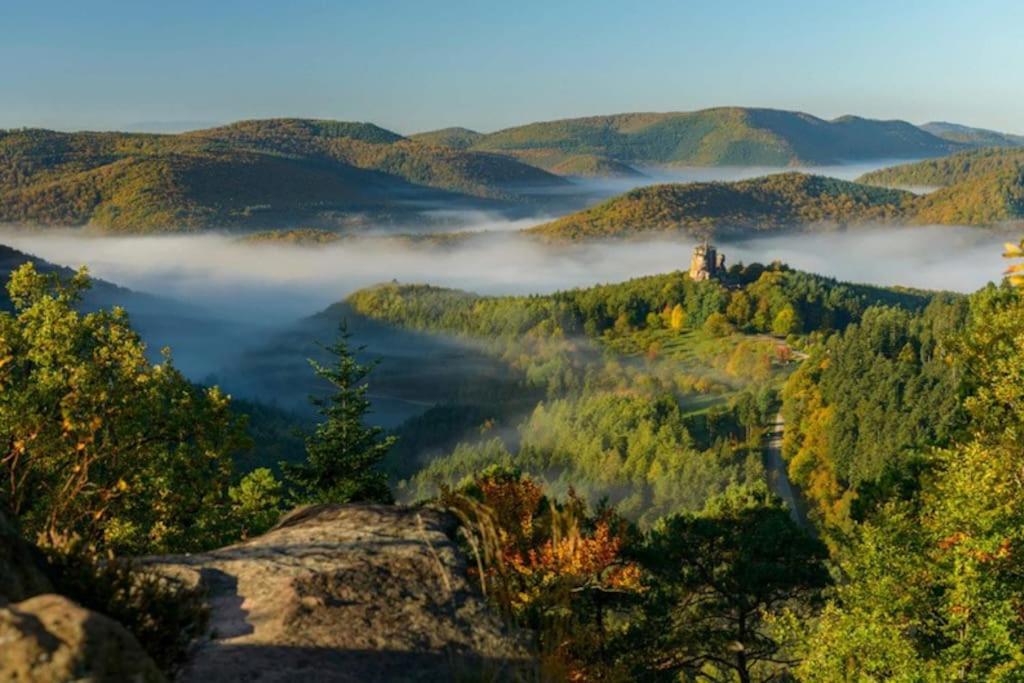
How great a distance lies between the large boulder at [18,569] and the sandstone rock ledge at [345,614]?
7.70 feet

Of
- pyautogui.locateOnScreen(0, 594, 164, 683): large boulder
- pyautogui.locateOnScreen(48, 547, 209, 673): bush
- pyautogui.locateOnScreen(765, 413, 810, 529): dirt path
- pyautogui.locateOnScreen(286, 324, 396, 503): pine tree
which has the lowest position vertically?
pyautogui.locateOnScreen(765, 413, 810, 529): dirt path

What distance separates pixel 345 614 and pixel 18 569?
233 inches

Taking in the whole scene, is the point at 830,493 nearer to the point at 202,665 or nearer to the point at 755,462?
the point at 755,462

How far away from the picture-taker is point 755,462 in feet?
506

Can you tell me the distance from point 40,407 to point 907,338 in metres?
194

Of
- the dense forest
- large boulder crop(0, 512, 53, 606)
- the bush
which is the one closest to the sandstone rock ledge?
the bush

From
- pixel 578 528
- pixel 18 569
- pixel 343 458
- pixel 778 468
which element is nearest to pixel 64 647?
pixel 18 569

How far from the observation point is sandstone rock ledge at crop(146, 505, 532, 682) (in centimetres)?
1380

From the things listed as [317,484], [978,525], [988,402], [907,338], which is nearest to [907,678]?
[978,525]

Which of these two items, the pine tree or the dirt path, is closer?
the pine tree

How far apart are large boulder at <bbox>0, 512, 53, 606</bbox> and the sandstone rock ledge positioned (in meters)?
2.35

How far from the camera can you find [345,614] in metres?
15.4

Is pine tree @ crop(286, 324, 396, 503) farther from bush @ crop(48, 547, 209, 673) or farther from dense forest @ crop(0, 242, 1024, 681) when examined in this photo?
bush @ crop(48, 547, 209, 673)

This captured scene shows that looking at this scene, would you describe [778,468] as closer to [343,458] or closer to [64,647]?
[343,458]
